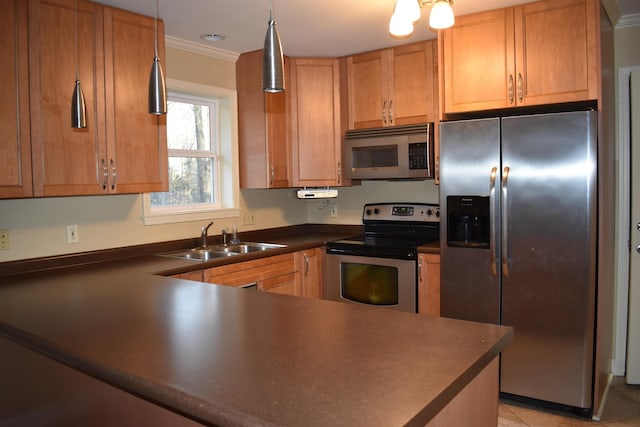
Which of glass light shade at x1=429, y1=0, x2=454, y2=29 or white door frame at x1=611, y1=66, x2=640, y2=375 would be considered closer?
glass light shade at x1=429, y1=0, x2=454, y2=29

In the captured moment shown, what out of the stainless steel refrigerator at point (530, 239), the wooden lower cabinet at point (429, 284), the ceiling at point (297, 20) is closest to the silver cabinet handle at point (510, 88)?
the stainless steel refrigerator at point (530, 239)

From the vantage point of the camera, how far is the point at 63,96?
247 centimetres

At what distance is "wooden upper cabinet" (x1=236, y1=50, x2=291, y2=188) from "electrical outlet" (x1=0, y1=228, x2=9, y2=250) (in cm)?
172

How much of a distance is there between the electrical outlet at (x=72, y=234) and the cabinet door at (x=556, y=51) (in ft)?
8.86

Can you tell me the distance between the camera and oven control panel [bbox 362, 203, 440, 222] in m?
3.90

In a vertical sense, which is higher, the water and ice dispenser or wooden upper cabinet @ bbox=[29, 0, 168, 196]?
wooden upper cabinet @ bbox=[29, 0, 168, 196]

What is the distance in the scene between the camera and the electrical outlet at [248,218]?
402 cm

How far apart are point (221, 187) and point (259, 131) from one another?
0.53 m

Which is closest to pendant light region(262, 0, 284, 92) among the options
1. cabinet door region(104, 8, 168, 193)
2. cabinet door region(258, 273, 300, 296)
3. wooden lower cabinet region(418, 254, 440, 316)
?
cabinet door region(104, 8, 168, 193)

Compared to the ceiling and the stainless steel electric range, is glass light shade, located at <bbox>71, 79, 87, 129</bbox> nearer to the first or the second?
the ceiling

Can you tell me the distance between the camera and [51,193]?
8.00ft

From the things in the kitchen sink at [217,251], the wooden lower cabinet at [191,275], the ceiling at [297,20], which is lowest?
the wooden lower cabinet at [191,275]

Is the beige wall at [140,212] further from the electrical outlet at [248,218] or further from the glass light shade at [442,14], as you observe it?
the glass light shade at [442,14]

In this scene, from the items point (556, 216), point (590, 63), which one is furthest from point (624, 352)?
point (590, 63)
